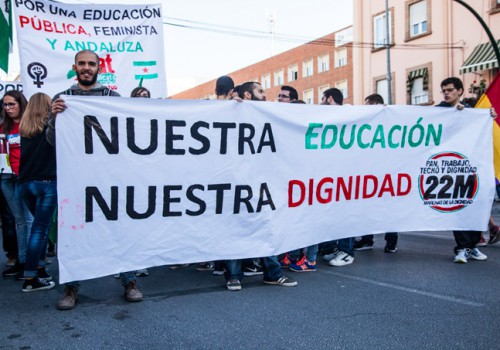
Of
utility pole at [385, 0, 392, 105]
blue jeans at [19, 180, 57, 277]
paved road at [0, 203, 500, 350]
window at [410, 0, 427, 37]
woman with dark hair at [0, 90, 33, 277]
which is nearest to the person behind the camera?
paved road at [0, 203, 500, 350]

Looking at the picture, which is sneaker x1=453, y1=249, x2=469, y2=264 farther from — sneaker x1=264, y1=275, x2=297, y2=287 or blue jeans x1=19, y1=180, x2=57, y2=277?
blue jeans x1=19, y1=180, x2=57, y2=277

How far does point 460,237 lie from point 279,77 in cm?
3678

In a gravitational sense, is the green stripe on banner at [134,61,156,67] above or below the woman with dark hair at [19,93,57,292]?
above

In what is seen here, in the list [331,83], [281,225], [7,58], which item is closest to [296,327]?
[281,225]

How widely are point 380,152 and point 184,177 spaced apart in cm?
227

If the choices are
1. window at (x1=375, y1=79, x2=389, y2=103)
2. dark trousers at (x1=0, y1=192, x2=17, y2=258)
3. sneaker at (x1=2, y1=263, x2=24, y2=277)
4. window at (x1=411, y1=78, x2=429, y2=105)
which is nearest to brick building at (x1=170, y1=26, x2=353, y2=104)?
window at (x1=375, y1=79, x2=389, y2=103)

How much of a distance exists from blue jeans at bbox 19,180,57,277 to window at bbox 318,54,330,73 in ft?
106

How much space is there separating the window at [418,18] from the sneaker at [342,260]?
18645mm

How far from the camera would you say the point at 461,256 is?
5.71 m

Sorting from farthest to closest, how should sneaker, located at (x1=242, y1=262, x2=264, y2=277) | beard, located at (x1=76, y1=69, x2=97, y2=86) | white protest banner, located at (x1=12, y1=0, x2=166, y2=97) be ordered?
1. white protest banner, located at (x1=12, y1=0, x2=166, y2=97)
2. sneaker, located at (x1=242, y1=262, x2=264, y2=277)
3. beard, located at (x1=76, y1=69, x2=97, y2=86)

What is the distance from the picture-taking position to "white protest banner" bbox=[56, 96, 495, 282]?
13.7 ft

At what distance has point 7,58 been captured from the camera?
23.1 feet

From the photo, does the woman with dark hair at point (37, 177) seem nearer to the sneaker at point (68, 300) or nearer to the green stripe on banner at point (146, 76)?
the sneaker at point (68, 300)

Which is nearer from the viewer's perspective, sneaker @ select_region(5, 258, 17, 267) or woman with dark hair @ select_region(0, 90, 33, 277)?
woman with dark hair @ select_region(0, 90, 33, 277)
